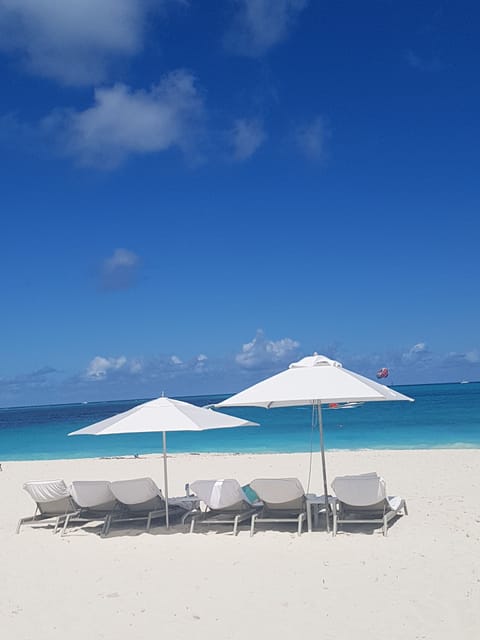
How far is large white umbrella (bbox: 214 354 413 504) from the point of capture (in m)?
6.82

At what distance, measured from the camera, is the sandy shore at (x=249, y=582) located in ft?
14.4

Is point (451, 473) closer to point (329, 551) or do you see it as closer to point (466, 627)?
point (329, 551)

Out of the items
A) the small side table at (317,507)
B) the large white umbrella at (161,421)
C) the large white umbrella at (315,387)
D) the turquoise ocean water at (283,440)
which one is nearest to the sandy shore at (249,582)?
the small side table at (317,507)

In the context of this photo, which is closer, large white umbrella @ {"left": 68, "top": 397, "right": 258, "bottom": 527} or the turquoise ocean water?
large white umbrella @ {"left": 68, "top": 397, "right": 258, "bottom": 527}

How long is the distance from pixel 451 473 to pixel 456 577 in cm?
694

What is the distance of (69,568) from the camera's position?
6.05 metres

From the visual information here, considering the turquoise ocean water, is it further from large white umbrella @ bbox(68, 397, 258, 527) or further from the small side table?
large white umbrella @ bbox(68, 397, 258, 527)

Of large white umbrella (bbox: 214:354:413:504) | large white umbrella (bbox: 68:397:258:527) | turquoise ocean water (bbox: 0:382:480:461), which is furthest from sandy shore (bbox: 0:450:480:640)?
turquoise ocean water (bbox: 0:382:480:461)

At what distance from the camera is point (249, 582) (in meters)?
5.37

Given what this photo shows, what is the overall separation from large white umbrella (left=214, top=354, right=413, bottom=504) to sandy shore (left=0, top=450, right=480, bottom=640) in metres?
1.33

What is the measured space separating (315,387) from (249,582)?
2240 mm

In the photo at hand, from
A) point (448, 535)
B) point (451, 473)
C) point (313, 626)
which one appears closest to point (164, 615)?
point (313, 626)

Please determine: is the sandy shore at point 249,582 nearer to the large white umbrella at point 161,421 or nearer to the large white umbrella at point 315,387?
the large white umbrella at point 161,421

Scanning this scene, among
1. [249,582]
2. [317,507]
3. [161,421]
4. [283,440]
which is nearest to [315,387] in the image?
[317,507]
